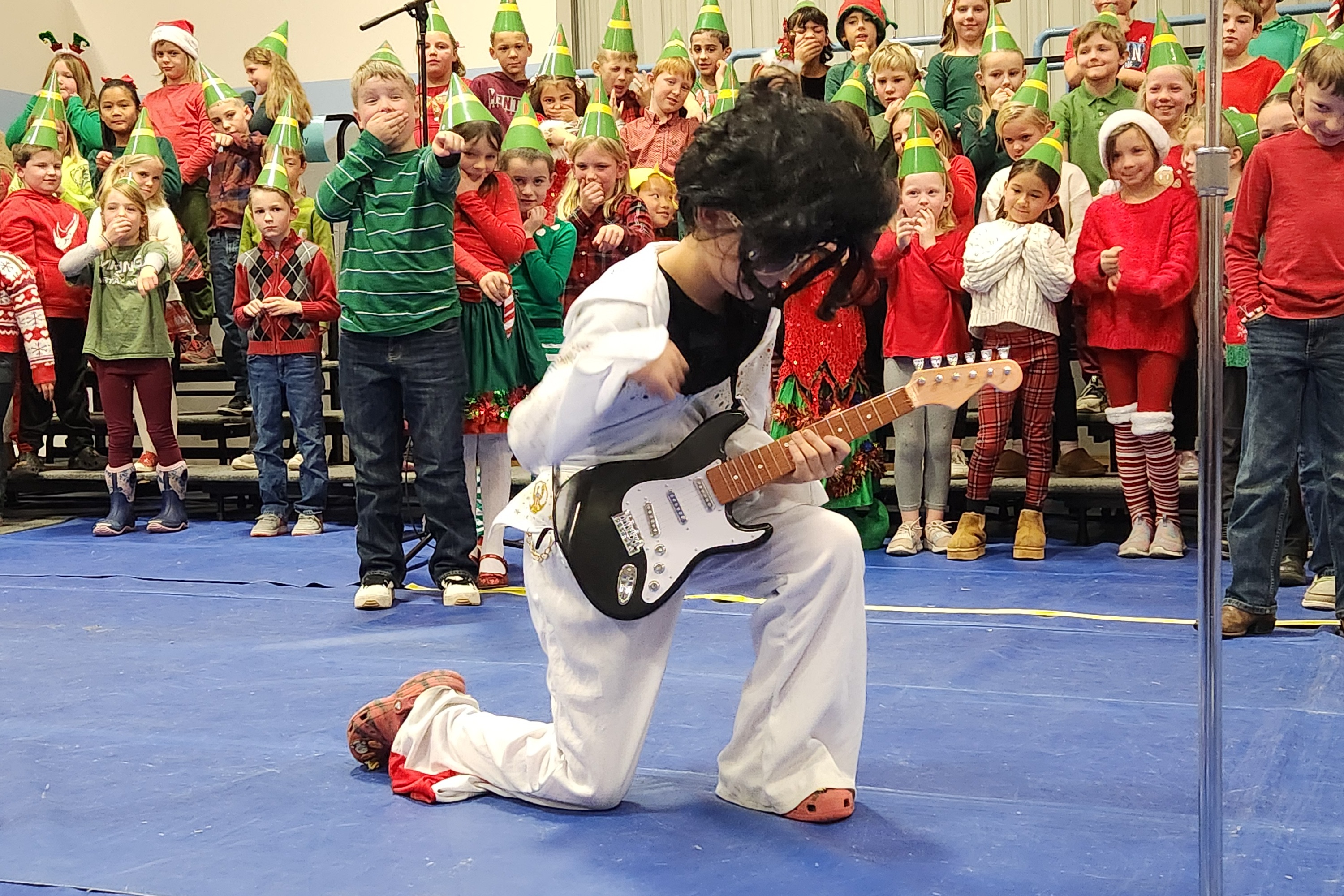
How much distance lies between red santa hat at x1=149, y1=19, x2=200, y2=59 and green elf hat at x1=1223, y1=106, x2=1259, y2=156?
19.6 ft

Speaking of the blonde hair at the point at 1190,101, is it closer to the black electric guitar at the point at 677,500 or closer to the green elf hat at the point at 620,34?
the green elf hat at the point at 620,34

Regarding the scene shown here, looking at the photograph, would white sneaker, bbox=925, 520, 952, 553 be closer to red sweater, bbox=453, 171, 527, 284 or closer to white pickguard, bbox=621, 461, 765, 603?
red sweater, bbox=453, 171, 527, 284

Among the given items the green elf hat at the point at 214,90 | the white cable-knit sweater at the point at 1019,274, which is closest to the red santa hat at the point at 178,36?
the green elf hat at the point at 214,90

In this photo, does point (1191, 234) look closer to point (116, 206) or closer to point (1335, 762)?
point (1335, 762)

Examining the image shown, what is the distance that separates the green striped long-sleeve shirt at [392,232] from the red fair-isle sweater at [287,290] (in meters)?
1.60

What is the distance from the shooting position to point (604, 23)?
398 inches

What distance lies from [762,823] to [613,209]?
362 cm

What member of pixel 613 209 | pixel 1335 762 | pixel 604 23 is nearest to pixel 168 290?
pixel 613 209

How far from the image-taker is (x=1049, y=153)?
5402mm

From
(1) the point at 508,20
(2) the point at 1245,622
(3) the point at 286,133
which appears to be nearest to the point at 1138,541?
(2) the point at 1245,622

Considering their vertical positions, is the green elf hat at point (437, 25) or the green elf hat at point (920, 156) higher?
the green elf hat at point (437, 25)

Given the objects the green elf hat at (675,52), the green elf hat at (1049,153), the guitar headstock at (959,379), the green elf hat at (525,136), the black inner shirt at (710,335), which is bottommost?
the guitar headstock at (959,379)

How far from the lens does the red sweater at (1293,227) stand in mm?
4051

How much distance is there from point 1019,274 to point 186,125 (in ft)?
16.6
